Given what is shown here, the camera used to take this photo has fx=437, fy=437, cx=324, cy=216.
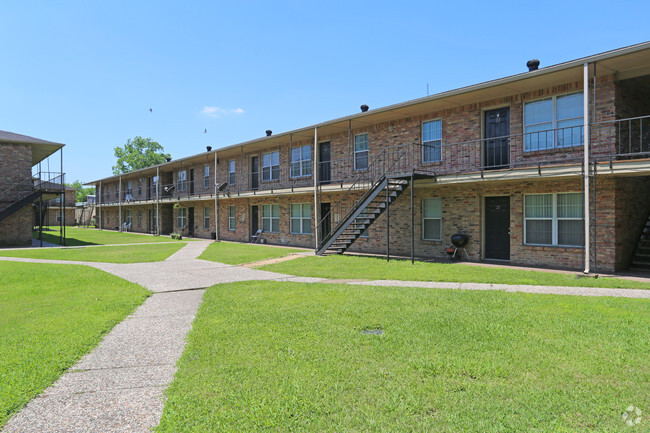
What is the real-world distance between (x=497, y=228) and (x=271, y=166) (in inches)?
493

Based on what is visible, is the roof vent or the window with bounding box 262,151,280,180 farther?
the window with bounding box 262,151,280,180

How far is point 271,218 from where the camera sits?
22.7 metres

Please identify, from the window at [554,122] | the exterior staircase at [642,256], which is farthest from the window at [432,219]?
the exterior staircase at [642,256]

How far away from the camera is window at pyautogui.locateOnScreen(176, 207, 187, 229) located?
31759mm

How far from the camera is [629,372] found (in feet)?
13.8

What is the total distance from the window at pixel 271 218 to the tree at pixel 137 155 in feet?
190

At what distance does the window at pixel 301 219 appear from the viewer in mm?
20344

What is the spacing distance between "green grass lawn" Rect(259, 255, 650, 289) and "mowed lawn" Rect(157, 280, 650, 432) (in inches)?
91.8

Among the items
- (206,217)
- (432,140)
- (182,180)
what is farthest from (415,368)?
(182,180)

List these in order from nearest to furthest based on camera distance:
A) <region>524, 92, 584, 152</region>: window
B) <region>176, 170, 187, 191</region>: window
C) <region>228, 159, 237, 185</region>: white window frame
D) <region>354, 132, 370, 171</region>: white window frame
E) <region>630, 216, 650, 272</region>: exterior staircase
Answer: <region>630, 216, 650, 272</region>: exterior staircase, <region>524, 92, 584, 152</region>: window, <region>354, 132, 370, 171</region>: white window frame, <region>228, 159, 237, 185</region>: white window frame, <region>176, 170, 187, 191</region>: window

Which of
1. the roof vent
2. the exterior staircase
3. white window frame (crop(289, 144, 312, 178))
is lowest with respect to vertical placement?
the exterior staircase

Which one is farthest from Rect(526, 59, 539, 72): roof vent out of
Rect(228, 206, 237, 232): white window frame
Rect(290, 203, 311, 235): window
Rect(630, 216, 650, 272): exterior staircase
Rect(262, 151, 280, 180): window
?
Rect(228, 206, 237, 232): white window frame

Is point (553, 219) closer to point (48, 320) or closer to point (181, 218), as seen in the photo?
point (48, 320)

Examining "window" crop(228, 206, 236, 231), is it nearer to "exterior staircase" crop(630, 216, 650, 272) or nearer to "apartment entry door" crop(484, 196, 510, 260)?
"apartment entry door" crop(484, 196, 510, 260)
